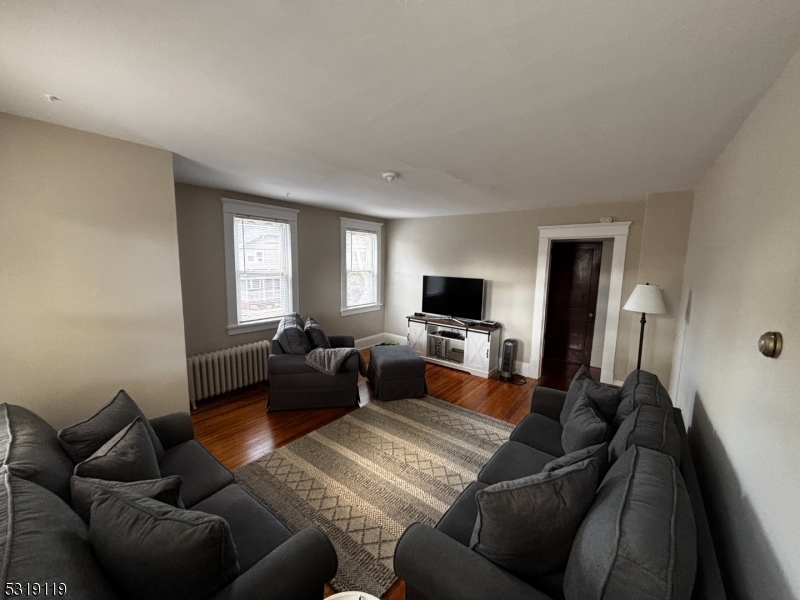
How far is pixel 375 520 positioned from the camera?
1942mm

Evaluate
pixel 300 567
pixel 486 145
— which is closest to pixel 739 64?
pixel 486 145

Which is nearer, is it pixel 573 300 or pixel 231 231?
pixel 231 231

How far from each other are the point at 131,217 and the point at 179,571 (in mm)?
2260

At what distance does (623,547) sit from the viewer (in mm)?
827

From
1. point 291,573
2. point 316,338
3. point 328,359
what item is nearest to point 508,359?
point 328,359

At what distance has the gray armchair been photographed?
3.29 metres

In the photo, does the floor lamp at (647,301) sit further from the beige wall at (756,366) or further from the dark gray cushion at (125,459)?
the dark gray cushion at (125,459)

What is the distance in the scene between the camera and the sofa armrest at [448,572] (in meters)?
1.00

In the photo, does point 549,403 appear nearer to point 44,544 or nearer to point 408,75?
point 408,75

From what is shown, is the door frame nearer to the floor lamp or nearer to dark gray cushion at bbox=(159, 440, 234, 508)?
the floor lamp

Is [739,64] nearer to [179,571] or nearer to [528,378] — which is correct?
[179,571]

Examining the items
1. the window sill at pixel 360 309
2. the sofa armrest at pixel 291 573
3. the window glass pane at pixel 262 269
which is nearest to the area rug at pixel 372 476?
the sofa armrest at pixel 291 573

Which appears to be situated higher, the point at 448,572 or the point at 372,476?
the point at 448,572

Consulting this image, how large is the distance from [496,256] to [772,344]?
12.3 feet
